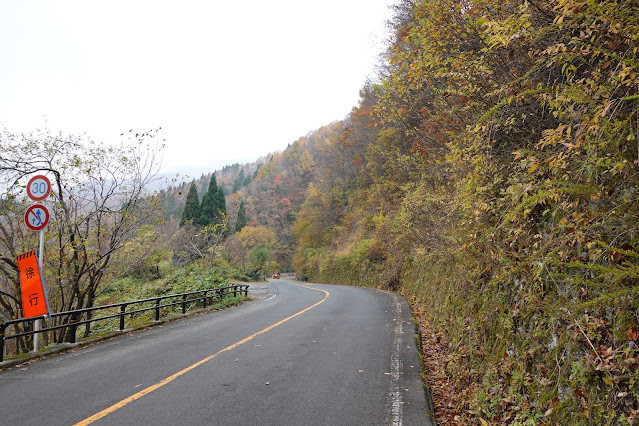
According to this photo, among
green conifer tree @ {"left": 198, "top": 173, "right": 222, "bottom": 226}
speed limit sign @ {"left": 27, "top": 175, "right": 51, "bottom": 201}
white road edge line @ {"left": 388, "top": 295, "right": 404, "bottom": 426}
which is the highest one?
green conifer tree @ {"left": 198, "top": 173, "right": 222, "bottom": 226}

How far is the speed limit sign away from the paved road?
3.28 m

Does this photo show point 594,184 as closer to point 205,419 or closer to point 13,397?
point 205,419

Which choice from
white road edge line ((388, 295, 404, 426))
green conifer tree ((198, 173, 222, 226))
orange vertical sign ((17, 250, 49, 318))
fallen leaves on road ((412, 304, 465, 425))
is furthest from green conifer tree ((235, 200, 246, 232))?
white road edge line ((388, 295, 404, 426))

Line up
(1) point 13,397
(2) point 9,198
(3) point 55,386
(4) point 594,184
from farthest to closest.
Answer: (2) point 9,198 < (3) point 55,386 < (1) point 13,397 < (4) point 594,184

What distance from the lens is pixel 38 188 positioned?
7273 millimetres

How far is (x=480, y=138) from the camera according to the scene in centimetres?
532

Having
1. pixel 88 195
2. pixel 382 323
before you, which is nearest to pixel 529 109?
pixel 382 323

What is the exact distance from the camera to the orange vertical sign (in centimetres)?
712

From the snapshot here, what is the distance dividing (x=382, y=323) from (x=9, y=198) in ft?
34.5

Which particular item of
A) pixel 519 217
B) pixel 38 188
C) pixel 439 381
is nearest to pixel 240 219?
pixel 38 188

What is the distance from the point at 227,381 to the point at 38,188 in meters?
5.69

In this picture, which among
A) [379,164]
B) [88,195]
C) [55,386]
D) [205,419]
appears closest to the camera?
[205,419]

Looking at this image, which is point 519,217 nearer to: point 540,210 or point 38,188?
point 540,210

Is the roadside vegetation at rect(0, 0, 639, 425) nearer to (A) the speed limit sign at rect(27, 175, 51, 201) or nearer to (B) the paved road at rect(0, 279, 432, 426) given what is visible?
(B) the paved road at rect(0, 279, 432, 426)
